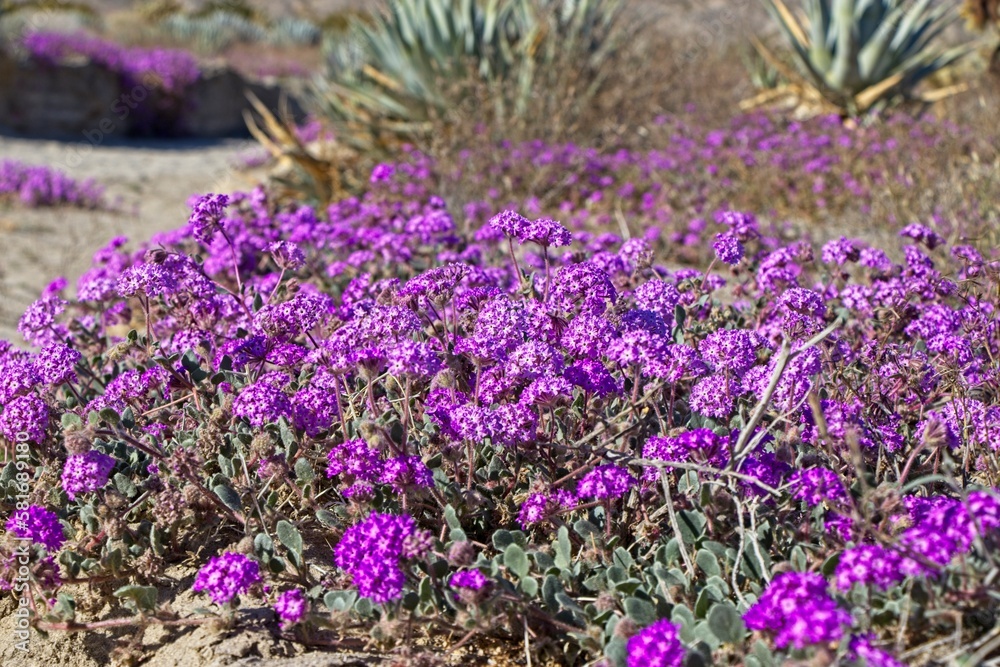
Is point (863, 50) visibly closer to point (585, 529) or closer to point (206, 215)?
point (206, 215)

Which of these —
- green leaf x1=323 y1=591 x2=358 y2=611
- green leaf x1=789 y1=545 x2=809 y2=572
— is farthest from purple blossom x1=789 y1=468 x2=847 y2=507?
green leaf x1=323 y1=591 x2=358 y2=611

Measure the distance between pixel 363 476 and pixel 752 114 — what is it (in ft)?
26.4

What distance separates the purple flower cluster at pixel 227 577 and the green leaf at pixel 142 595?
24 cm

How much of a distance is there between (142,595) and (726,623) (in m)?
1.48

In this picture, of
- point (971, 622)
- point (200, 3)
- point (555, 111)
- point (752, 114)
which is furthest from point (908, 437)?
point (200, 3)

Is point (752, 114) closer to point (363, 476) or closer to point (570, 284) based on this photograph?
point (570, 284)

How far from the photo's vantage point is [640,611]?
7.34 ft

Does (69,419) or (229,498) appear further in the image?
(69,419)

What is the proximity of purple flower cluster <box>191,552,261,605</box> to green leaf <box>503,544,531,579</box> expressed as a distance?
0.63 metres

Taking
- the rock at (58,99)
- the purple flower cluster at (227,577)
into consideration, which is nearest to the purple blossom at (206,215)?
the purple flower cluster at (227,577)

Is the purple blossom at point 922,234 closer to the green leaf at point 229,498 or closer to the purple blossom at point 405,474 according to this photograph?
the purple blossom at point 405,474

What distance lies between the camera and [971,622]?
2111 millimetres

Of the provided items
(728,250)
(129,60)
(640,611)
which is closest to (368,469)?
(640,611)

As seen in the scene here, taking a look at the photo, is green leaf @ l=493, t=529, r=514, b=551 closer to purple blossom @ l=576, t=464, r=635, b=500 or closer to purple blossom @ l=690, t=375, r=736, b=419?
purple blossom @ l=576, t=464, r=635, b=500
